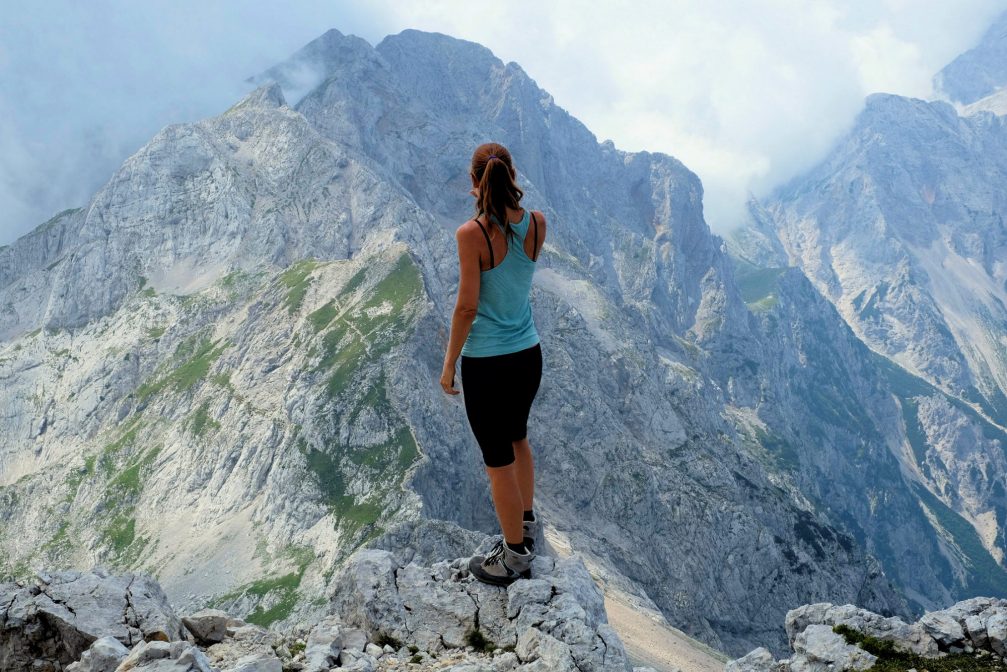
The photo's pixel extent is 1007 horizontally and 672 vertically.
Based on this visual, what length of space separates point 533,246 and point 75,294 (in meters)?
218

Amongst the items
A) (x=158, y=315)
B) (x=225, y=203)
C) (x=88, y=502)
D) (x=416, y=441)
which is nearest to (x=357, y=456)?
(x=416, y=441)

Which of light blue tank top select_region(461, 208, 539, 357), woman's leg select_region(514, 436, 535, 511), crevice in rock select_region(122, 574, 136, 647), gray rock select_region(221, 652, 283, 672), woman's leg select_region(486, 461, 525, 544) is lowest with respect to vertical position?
gray rock select_region(221, 652, 283, 672)

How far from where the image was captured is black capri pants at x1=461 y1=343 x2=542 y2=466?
1046cm

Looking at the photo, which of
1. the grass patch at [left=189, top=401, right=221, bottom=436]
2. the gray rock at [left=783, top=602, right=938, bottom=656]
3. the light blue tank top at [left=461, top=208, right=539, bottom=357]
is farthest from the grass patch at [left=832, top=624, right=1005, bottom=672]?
the grass patch at [left=189, top=401, right=221, bottom=436]

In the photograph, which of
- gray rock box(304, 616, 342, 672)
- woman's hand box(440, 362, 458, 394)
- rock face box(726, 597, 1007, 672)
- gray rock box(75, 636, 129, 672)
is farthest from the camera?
rock face box(726, 597, 1007, 672)

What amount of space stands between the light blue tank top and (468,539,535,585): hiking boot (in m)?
4.00

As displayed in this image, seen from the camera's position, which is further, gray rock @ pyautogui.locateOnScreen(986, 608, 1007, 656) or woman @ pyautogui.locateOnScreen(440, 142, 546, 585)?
gray rock @ pyautogui.locateOnScreen(986, 608, 1007, 656)

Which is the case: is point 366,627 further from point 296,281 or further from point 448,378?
point 296,281

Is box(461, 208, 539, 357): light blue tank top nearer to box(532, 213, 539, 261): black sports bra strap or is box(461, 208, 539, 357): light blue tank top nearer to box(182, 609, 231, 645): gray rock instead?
box(532, 213, 539, 261): black sports bra strap

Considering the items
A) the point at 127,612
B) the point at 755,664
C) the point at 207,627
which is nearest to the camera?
the point at 127,612

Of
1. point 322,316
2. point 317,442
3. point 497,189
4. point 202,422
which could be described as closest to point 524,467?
point 497,189

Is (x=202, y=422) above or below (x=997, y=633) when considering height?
above

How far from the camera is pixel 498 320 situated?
34.2ft

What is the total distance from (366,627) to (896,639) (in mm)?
10499
